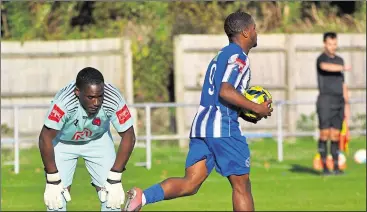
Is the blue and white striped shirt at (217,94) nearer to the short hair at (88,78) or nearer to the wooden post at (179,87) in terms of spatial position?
the short hair at (88,78)

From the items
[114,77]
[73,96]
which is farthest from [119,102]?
[114,77]

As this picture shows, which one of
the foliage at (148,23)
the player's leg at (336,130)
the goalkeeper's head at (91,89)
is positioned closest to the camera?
the goalkeeper's head at (91,89)

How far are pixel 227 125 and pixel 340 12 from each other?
19733 mm

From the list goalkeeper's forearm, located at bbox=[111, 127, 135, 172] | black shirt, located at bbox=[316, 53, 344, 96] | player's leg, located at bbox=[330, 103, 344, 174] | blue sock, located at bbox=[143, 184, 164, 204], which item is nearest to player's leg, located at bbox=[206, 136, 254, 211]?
blue sock, located at bbox=[143, 184, 164, 204]

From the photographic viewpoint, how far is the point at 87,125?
11.3 meters

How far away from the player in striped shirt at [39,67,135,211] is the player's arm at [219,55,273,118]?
3.09 ft

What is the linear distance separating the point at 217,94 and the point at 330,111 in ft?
26.9

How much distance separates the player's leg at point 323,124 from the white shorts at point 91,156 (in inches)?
301

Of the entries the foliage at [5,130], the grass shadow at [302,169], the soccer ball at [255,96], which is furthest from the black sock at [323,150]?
the soccer ball at [255,96]

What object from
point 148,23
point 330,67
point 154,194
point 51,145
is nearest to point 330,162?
point 330,67

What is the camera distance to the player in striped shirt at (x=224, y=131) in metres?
10.9

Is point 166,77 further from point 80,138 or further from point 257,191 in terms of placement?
point 80,138

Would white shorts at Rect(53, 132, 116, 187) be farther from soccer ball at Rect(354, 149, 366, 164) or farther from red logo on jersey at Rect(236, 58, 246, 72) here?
soccer ball at Rect(354, 149, 366, 164)

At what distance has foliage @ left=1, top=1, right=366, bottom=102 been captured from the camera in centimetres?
2547
